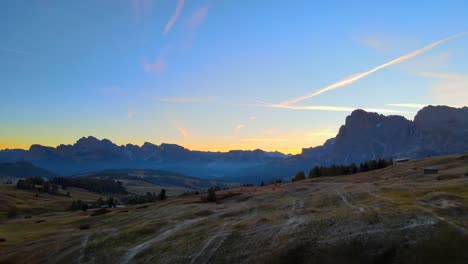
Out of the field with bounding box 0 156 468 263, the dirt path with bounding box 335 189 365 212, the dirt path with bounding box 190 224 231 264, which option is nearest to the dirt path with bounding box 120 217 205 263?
the field with bounding box 0 156 468 263

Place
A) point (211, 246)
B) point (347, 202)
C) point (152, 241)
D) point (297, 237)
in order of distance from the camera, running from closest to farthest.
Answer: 1. point (297, 237)
2. point (211, 246)
3. point (152, 241)
4. point (347, 202)

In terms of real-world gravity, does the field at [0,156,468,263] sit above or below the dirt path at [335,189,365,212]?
below

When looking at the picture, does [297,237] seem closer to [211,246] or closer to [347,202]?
[211,246]

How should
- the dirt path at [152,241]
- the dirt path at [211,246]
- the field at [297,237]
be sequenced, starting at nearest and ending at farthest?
1. the field at [297,237]
2. the dirt path at [211,246]
3. the dirt path at [152,241]

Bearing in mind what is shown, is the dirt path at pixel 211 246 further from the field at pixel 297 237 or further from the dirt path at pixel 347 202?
the dirt path at pixel 347 202

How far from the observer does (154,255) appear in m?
57.5

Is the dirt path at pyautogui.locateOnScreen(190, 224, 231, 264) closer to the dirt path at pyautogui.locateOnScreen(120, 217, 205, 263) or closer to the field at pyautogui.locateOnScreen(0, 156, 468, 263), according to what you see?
the field at pyautogui.locateOnScreen(0, 156, 468, 263)

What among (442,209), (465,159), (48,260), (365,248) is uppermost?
(465,159)

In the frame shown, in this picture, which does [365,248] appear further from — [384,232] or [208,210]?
[208,210]

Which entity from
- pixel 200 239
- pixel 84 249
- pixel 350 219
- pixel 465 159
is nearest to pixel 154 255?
pixel 200 239

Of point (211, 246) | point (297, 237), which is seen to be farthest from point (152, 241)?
point (297, 237)

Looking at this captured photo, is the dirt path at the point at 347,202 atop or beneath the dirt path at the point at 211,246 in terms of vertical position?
atop

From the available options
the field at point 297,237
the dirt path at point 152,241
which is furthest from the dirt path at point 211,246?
the dirt path at point 152,241

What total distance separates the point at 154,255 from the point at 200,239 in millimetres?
7519
